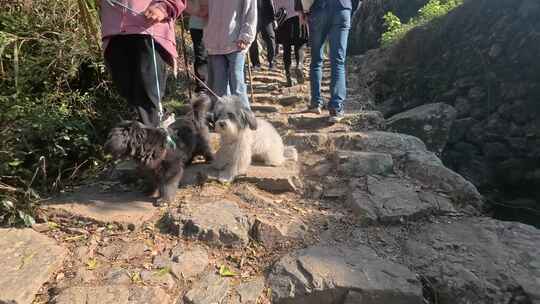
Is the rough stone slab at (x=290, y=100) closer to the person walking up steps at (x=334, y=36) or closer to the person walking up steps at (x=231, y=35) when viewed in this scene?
the person walking up steps at (x=334, y=36)

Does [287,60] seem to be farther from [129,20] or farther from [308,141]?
[129,20]

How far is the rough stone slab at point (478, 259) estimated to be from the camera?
8.90ft

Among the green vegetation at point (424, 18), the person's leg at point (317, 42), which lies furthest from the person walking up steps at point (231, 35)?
the green vegetation at point (424, 18)

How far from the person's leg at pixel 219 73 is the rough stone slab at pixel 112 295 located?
253 cm

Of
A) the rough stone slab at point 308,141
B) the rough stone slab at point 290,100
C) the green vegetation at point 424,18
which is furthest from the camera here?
the green vegetation at point 424,18

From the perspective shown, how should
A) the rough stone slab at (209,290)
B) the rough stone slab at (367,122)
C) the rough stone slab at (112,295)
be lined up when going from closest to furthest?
the rough stone slab at (112,295)
the rough stone slab at (209,290)
the rough stone slab at (367,122)

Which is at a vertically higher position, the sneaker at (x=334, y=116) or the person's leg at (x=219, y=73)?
the person's leg at (x=219, y=73)

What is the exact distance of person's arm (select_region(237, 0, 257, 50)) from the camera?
4309mm

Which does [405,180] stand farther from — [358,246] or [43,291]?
[43,291]

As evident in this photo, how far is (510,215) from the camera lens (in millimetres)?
4512

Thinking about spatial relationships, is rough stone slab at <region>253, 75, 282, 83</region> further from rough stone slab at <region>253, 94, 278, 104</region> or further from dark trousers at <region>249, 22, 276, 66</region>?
rough stone slab at <region>253, 94, 278, 104</region>

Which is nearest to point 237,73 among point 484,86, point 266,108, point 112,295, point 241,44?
point 241,44

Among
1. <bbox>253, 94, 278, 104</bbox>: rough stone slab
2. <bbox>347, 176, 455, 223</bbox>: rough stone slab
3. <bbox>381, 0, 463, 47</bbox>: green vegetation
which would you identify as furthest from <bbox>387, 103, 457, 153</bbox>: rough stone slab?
<bbox>381, 0, 463, 47</bbox>: green vegetation

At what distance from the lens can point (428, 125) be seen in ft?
18.3
